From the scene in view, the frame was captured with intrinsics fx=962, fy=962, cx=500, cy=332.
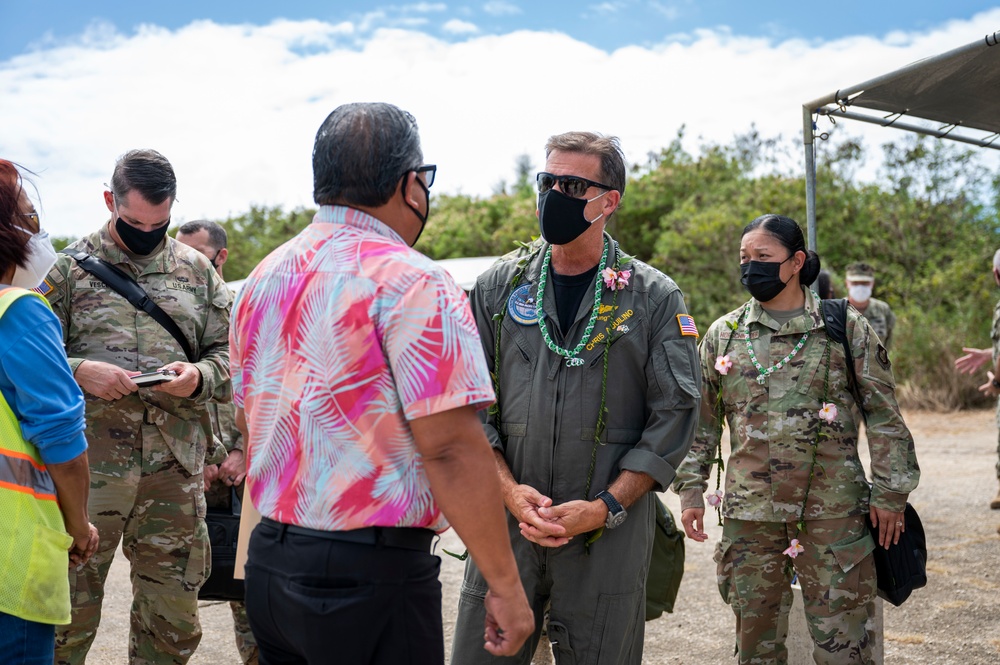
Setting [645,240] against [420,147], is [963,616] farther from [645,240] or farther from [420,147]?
[645,240]

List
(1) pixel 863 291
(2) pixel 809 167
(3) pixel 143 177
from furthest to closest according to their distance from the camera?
(1) pixel 863 291 < (2) pixel 809 167 < (3) pixel 143 177

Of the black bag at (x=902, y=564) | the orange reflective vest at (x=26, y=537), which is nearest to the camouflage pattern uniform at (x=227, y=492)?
the orange reflective vest at (x=26, y=537)

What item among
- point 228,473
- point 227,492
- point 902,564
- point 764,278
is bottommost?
point 902,564

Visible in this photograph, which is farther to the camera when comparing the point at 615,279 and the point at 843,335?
the point at 843,335

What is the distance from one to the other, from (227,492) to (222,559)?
1.39 ft

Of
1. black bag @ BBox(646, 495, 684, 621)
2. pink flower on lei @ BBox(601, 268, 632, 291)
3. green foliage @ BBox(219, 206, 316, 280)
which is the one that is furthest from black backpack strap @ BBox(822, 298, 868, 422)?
green foliage @ BBox(219, 206, 316, 280)

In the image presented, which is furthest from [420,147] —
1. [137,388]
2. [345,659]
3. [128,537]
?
[128,537]

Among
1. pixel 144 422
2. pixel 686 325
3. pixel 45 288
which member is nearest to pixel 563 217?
pixel 686 325

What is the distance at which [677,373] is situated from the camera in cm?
317

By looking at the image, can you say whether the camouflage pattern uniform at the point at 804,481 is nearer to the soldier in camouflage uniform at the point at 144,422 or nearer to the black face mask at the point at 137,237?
the soldier in camouflage uniform at the point at 144,422

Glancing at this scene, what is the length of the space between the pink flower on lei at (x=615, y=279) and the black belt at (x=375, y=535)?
142 centimetres

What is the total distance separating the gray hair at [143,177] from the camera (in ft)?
13.1

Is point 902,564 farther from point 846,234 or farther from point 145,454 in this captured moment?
point 846,234

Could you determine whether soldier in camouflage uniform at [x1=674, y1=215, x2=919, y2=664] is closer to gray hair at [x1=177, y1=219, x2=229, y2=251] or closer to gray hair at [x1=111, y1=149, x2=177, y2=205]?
gray hair at [x1=111, y1=149, x2=177, y2=205]
